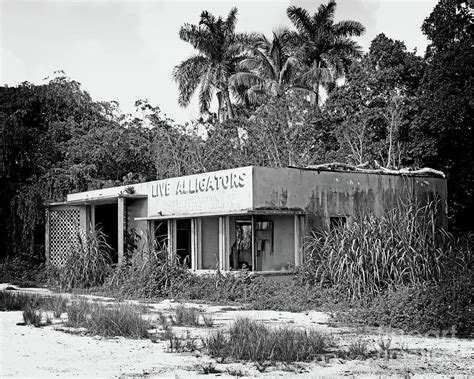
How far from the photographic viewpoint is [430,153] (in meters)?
22.6

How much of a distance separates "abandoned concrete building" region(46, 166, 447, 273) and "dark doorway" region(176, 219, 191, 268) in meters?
0.03


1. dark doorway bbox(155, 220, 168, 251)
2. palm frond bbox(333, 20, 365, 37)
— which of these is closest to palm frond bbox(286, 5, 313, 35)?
palm frond bbox(333, 20, 365, 37)

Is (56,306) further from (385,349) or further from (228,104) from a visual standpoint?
(228,104)

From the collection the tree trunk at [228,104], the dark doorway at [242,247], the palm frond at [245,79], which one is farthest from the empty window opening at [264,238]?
the tree trunk at [228,104]

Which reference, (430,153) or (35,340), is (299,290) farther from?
(430,153)

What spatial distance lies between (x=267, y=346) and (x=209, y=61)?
32.3 meters

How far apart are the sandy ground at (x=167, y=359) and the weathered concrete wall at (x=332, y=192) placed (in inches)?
224

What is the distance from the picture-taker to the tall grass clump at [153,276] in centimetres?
1598

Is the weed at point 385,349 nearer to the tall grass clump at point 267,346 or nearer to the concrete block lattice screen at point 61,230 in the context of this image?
the tall grass clump at point 267,346

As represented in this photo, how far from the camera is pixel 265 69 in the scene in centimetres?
3859

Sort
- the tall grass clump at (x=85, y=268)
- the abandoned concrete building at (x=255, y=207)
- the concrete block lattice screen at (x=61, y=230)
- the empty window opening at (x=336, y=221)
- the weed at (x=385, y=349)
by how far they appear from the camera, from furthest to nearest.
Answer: the concrete block lattice screen at (x=61, y=230), the tall grass clump at (x=85, y=268), the empty window opening at (x=336, y=221), the abandoned concrete building at (x=255, y=207), the weed at (x=385, y=349)

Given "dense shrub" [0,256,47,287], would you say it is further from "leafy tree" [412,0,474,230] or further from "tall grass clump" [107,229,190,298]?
"leafy tree" [412,0,474,230]

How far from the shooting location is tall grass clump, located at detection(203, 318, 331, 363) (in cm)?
799

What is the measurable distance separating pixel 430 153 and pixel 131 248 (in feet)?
33.3
